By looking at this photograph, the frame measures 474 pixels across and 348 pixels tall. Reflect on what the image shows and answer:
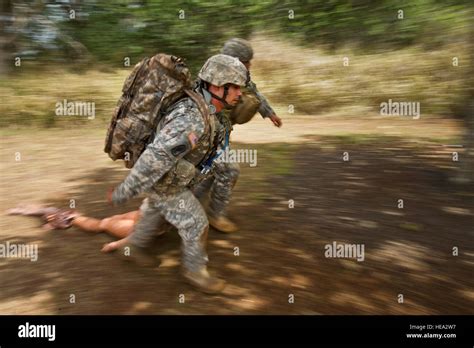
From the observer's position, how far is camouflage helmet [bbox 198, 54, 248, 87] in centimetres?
320

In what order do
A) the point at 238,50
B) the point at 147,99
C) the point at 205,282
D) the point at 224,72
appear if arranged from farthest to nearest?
the point at 238,50, the point at 205,282, the point at 224,72, the point at 147,99

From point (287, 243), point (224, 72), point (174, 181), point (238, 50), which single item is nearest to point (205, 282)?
point (174, 181)

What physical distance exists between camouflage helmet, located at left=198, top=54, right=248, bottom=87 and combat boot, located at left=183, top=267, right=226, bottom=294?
1.45 m

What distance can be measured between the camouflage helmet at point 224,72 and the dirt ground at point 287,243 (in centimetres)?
155

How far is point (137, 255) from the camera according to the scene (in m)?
3.61

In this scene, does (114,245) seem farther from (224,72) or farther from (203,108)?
(224,72)

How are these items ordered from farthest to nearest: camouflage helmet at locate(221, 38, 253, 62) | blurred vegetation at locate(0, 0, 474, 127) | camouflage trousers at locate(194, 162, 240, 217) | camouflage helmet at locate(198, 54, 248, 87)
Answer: blurred vegetation at locate(0, 0, 474, 127)
camouflage trousers at locate(194, 162, 240, 217)
camouflage helmet at locate(221, 38, 253, 62)
camouflage helmet at locate(198, 54, 248, 87)

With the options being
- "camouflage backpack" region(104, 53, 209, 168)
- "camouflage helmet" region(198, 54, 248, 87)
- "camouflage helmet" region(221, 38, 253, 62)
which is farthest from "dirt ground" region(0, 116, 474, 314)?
"camouflage helmet" region(221, 38, 253, 62)

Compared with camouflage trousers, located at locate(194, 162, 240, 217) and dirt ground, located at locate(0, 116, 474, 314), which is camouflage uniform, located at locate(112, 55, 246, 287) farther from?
camouflage trousers, located at locate(194, 162, 240, 217)

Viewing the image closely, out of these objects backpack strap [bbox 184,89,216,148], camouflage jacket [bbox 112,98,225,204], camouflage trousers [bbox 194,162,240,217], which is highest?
backpack strap [bbox 184,89,216,148]

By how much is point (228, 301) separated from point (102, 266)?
1.16 metres

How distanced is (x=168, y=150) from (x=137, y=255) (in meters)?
1.12

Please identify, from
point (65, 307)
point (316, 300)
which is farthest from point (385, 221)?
point (65, 307)

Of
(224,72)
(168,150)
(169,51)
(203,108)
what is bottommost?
(168,150)
